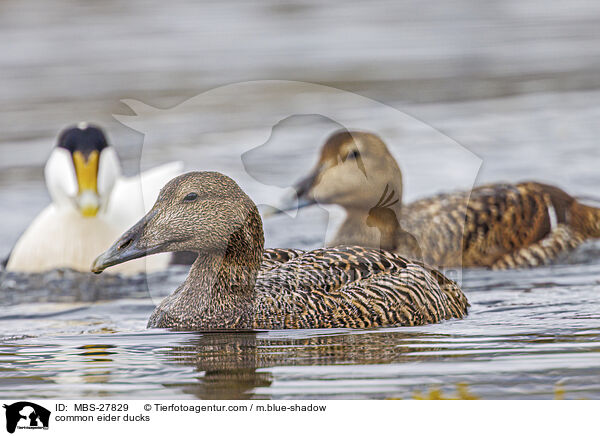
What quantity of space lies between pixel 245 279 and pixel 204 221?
37 cm

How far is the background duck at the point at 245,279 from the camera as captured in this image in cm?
644

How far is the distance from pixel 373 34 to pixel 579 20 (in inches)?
107

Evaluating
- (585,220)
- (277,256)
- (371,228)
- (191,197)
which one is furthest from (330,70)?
(191,197)

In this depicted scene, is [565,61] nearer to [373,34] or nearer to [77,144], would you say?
[373,34]

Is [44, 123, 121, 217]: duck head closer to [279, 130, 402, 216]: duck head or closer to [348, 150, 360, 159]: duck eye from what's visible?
[279, 130, 402, 216]: duck head

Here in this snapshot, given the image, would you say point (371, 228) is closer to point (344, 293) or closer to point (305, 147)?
point (305, 147)

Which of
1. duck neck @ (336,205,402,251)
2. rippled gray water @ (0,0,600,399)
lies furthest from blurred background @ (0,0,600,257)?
duck neck @ (336,205,402,251)

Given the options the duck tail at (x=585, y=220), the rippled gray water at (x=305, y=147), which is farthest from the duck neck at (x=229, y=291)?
the duck tail at (x=585, y=220)

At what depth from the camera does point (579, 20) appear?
591 inches

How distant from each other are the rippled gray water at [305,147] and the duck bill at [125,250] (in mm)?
432

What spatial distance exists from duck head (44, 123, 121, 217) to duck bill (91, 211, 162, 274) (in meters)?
3.05

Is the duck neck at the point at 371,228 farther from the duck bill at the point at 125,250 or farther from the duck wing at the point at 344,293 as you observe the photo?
the duck bill at the point at 125,250

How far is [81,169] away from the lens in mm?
9281

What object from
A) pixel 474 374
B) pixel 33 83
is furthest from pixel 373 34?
pixel 474 374
